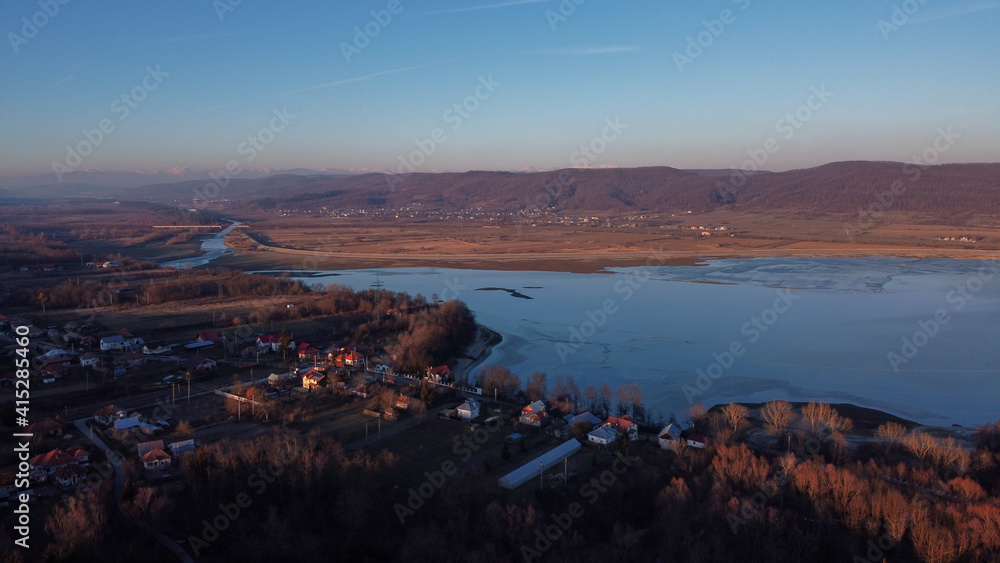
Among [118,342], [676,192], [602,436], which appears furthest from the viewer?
[676,192]

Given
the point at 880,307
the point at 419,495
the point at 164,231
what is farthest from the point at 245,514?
the point at 164,231

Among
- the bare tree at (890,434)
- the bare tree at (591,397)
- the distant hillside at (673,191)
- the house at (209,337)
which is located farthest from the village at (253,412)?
the distant hillside at (673,191)

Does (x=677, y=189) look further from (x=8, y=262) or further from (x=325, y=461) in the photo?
(x=325, y=461)

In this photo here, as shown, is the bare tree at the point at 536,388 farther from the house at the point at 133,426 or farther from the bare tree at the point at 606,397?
the house at the point at 133,426

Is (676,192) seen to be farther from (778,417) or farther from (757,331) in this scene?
(778,417)

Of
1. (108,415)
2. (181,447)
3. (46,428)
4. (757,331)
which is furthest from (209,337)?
(757,331)

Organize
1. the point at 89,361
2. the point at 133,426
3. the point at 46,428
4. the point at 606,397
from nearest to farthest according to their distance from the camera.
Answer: the point at 46,428
the point at 133,426
the point at 606,397
the point at 89,361

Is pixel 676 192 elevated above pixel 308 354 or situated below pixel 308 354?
above

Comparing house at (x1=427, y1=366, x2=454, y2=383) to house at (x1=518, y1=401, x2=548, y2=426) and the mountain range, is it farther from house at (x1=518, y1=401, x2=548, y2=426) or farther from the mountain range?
the mountain range
